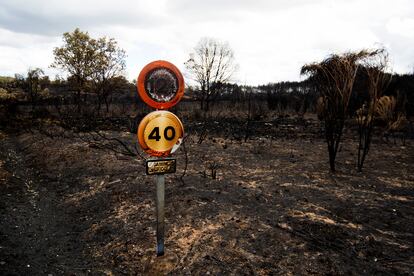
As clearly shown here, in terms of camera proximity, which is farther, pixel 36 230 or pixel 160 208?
pixel 36 230

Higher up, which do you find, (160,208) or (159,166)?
(159,166)

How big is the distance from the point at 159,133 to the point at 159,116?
0.18m

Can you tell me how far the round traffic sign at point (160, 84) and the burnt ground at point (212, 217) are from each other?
1964 millimetres

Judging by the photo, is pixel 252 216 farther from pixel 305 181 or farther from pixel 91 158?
pixel 91 158

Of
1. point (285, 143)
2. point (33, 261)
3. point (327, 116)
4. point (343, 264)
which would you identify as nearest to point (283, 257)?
point (343, 264)

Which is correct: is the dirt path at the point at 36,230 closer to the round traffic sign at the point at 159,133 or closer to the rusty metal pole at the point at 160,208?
the rusty metal pole at the point at 160,208

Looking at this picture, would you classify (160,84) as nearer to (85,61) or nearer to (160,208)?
(160,208)

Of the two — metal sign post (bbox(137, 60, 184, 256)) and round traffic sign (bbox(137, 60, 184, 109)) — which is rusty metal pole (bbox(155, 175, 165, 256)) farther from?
round traffic sign (bbox(137, 60, 184, 109))

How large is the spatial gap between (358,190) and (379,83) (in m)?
3.08

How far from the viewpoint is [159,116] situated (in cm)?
330

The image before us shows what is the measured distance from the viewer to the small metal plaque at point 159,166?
3.38m

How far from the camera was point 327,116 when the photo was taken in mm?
7914

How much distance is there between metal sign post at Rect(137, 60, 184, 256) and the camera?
3.23 m

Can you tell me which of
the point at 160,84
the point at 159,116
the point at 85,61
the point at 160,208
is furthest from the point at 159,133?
the point at 85,61
